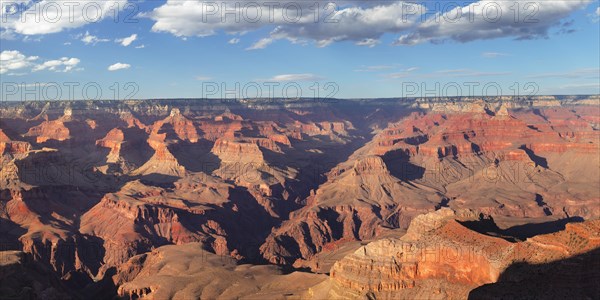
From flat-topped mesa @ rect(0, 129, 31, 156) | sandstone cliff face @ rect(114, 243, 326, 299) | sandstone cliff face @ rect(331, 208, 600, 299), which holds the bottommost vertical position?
sandstone cliff face @ rect(114, 243, 326, 299)

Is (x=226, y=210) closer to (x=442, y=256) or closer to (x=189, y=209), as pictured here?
(x=189, y=209)

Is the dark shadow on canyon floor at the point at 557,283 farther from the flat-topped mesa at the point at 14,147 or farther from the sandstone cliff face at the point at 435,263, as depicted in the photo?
the flat-topped mesa at the point at 14,147

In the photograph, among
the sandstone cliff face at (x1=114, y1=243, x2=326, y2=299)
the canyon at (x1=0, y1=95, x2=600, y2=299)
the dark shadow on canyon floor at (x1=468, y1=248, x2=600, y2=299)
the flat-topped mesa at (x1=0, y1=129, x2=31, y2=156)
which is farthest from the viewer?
the flat-topped mesa at (x1=0, y1=129, x2=31, y2=156)

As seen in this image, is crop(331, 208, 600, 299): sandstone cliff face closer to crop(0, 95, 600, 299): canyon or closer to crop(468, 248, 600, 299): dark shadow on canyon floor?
crop(0, 95, 600, 299): canyon

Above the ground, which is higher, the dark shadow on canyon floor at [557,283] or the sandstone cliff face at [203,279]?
the dark shadow on canyon floor at [557,283]

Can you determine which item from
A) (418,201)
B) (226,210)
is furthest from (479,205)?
(226,210)

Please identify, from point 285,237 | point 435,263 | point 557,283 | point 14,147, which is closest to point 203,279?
point 435,263

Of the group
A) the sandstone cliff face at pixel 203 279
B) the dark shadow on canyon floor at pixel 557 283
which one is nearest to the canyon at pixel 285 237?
the dark shadow on canyon floor at pixel 557 283

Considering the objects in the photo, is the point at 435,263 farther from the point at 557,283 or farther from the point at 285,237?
the point at 285,237

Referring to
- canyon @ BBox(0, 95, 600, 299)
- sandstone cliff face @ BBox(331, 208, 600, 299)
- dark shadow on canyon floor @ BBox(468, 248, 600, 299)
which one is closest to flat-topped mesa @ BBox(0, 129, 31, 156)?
canyon @ BBox(0, 95, 600, 299)

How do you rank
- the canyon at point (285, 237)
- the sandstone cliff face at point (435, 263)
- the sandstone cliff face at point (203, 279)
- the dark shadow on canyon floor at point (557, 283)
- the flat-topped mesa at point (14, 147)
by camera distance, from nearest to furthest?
the dark shadow on canyon floor at point (557, 283), the sandstone cliff face at point (435, 263), the canyon at point (285, 237), the sandstone cliff face at point (203, 279), the flat-topped mesa at point (14, 147)

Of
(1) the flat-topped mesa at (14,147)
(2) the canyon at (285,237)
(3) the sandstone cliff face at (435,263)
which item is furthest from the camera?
(1) the flat-topped mesa at (14,147)
